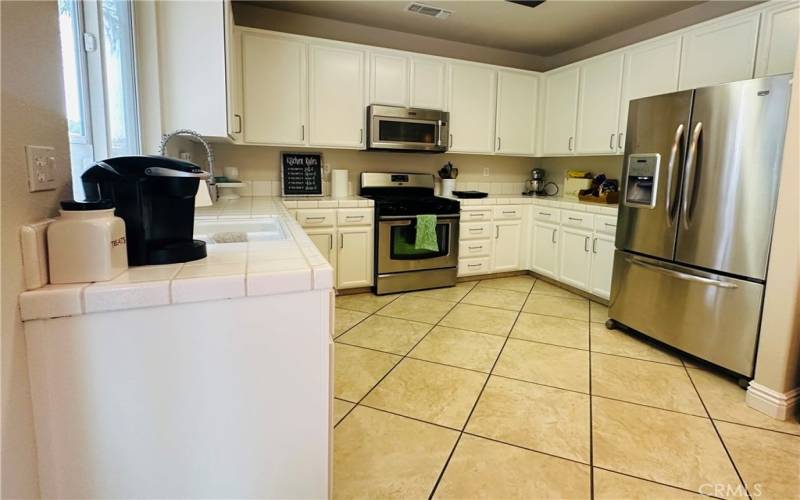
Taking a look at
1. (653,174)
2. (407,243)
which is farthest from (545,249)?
(653,174)

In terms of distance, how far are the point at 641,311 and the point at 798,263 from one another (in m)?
0.99

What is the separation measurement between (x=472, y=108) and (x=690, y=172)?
2.29 m

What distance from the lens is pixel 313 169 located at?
3945mm

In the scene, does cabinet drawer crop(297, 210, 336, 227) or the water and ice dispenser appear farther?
cabinet drawer crop(297, 210, 336, 227)

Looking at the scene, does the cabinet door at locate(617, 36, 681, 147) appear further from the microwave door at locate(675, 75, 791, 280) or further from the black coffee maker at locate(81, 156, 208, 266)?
the black coffee maker at locate(81, 156, 208, 266)

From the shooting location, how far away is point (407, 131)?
3922 millimetres

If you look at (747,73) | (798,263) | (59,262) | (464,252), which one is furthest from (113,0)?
(747,73)

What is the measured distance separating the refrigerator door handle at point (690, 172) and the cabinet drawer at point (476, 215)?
195 centimetres

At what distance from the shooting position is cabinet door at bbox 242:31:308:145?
3389mm

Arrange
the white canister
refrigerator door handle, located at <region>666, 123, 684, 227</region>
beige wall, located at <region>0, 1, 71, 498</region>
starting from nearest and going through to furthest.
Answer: beige wall, located at <region>0, 1, 71, 498</region>
the white canister
refrigerator door handle, located at <region>666, 123, 684, 227</region>

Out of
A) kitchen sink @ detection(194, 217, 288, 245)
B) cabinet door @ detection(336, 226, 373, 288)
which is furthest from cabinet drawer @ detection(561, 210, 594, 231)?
kitchen sink @ detection(194, 217, 288, 245)

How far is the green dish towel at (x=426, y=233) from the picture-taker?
3.76 m

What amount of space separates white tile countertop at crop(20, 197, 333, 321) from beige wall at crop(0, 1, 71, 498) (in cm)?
6

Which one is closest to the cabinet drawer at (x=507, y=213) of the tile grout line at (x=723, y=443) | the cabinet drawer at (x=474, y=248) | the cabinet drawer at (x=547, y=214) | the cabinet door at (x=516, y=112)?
the cabinet drawer at (x=547, y=214)
